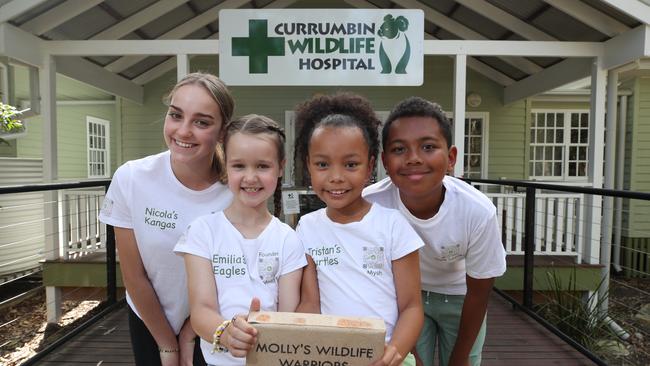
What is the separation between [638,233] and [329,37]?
6650 millimetres

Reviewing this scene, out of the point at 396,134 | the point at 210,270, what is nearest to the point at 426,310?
the point at 396,134

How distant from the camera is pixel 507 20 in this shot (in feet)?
18.7

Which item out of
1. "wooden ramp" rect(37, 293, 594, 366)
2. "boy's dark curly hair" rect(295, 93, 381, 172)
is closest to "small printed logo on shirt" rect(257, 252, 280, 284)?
"boy's dark curly hair" rect(295, 93, 381, 172)

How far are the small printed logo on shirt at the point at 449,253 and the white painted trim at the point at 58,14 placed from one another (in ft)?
16.5

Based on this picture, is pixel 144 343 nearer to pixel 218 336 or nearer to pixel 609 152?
pixel 218 336

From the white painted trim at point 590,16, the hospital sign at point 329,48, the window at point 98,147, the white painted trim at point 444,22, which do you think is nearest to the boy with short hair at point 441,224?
the hospital sign at point 329,48

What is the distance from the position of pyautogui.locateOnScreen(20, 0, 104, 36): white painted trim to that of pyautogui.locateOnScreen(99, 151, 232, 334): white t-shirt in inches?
174

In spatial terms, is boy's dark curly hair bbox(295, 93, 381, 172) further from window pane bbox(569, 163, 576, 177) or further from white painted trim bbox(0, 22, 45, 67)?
window pane bbox(569, 163, 576, 177)

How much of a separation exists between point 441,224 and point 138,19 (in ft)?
17.7

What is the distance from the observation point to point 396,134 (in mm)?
1496

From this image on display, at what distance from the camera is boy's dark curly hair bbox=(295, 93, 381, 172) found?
143cm

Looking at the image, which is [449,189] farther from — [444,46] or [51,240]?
[51,240]

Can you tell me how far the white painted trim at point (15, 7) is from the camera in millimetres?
4445

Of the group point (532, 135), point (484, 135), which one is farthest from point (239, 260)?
point (532, 135)
